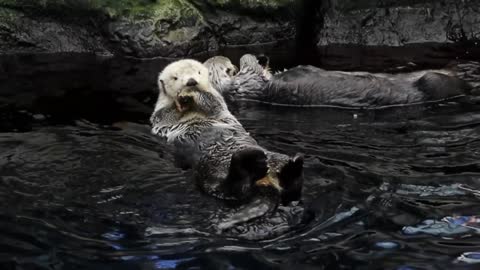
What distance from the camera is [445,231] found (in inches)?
142

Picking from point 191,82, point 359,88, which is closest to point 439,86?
point 359,88

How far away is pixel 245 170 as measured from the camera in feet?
12.4

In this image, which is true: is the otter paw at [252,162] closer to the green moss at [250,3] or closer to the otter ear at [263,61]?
the otter ear at [263,61]

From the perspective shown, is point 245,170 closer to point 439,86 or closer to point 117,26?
point 439,86

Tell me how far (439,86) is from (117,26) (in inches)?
160

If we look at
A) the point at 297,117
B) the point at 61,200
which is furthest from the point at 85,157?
the point at 297,117

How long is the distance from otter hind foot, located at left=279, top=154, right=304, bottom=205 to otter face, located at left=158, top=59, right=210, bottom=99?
1.75 metres

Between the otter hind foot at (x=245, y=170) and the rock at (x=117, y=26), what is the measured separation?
4463 millimetres

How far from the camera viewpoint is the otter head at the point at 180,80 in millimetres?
5438

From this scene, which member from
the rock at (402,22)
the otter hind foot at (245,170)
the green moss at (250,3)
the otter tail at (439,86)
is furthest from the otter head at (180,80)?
the rock at (402,22)

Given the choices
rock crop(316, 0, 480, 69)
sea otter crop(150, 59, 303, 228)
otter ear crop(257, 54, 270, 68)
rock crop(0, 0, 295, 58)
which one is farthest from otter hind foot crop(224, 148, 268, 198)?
rock crop(0, 0, 295, 58)

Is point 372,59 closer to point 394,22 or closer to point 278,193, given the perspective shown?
point 394,22

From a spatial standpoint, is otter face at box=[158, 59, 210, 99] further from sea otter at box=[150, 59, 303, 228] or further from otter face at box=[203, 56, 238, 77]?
otter face at box=[203, 56, 238, 77]

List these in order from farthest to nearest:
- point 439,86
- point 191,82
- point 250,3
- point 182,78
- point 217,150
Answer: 1. point 250,3
2. point 439,86
3. point 182,78
4. point 191,82
5. point 217,150
